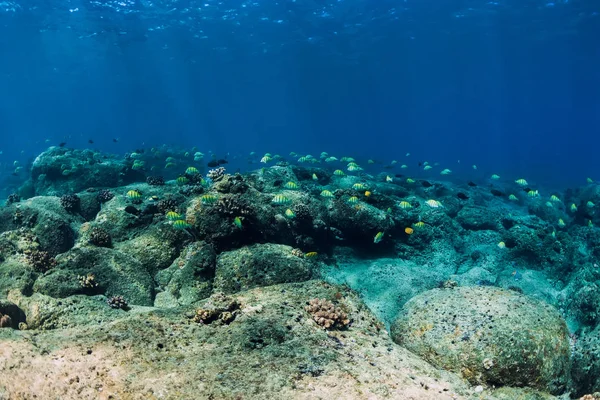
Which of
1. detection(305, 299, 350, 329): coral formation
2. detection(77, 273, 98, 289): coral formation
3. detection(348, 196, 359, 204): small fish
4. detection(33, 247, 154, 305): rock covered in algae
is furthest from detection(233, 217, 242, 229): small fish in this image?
detection(348, 196, 359, 204): small fish

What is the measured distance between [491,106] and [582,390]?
5851 inches

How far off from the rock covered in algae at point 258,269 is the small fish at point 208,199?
1.51 m

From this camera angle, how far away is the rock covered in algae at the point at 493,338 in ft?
15.2

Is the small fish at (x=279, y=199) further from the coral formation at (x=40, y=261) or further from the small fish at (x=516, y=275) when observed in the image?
the small fish at (x=516, y=275)

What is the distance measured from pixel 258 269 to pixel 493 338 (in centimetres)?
444

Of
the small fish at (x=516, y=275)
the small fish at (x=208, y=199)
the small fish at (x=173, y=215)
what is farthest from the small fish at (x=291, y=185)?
the small fish at (x=516, y=275)

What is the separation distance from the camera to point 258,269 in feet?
24.1

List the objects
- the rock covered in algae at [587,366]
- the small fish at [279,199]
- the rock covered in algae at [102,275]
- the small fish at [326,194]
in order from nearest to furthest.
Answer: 1. the rock covered in algae at [587,366]
2. the rock covered in algae at [102,275]
3. the small fish at [279,199]
4. the small fish at [326,194]

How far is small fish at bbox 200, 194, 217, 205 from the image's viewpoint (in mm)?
8445

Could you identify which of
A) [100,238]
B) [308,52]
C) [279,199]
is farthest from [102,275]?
[308,52]

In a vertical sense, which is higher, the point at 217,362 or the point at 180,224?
the point at 217,362

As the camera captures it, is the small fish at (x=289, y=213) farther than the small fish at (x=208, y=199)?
Yes

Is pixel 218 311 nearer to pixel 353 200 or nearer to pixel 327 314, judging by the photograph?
pixel 327 314

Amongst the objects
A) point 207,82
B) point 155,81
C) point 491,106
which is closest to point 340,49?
point 207,82
